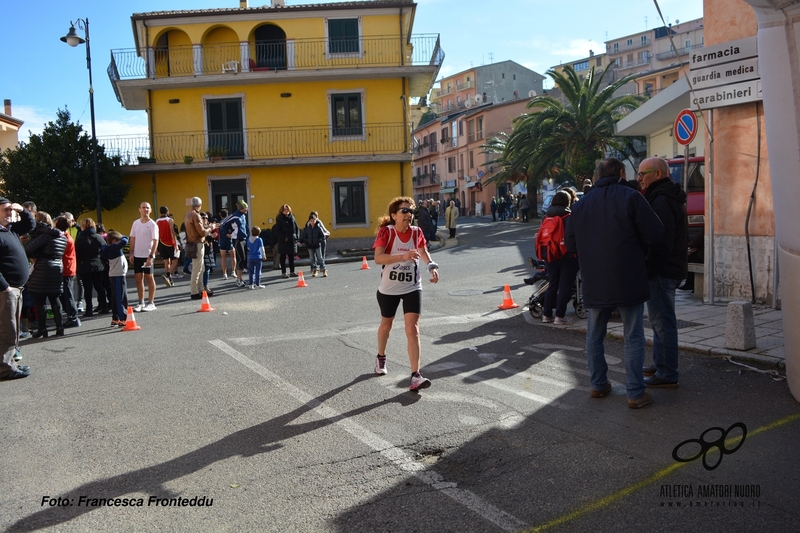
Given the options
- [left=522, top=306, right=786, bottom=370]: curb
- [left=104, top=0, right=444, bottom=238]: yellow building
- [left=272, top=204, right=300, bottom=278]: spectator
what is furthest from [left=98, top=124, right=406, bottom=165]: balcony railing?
[left=522, top=306, right=786, bottom=370]: curb

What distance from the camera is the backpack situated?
358 inches

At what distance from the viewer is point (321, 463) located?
4559mm

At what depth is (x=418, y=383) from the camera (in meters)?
6.21

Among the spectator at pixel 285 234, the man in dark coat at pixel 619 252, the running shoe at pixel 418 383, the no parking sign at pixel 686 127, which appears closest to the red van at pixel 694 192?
the no parking sign at pixel 686 127

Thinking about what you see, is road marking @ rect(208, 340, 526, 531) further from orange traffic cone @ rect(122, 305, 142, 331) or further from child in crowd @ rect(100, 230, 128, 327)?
child in crowd @ rect(100, 230, 128, 327)

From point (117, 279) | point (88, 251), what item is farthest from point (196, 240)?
point (117, 279)

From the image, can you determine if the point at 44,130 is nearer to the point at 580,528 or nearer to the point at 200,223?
the point at 200,223

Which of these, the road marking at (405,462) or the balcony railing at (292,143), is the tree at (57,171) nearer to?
the balcony railing at (292,143)

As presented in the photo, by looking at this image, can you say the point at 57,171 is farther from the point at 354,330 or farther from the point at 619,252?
the point at 619,252

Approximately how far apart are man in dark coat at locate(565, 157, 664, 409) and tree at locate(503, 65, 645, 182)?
2735cm

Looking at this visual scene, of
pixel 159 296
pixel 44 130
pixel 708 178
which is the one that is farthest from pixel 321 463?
pixel 44 130

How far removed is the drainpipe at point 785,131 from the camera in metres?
4.93

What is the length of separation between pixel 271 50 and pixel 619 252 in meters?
26.0

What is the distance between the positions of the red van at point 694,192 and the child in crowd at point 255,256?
29.4ft
